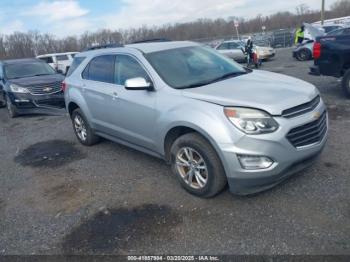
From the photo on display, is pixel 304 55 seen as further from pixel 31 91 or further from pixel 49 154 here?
pixel 49 154

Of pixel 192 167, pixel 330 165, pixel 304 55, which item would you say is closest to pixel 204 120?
pixel 192 167

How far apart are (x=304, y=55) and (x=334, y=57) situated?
34.0 ft

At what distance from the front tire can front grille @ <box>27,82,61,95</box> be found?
6.70 metres

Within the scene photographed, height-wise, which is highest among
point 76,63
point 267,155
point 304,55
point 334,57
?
point 76,63

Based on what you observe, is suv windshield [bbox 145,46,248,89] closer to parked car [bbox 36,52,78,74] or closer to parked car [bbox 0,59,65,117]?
parked car [bbox 0,59,65,117]

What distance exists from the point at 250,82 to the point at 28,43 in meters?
54.8

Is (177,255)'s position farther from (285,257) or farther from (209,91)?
(209,91)

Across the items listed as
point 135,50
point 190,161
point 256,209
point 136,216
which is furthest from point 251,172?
point 135,50

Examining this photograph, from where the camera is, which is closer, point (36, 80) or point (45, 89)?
point (45, 89)

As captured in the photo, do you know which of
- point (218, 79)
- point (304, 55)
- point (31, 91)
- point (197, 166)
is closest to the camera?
point (197, 166)

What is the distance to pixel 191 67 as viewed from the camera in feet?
14.7

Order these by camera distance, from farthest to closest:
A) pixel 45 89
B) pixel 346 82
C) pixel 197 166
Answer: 1. pixel 45 89
2. pixel 346 82
3. pixel 197 166

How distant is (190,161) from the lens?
12.7 feet

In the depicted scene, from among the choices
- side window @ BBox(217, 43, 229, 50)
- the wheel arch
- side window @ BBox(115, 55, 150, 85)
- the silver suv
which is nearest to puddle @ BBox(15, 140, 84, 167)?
the silver suv
